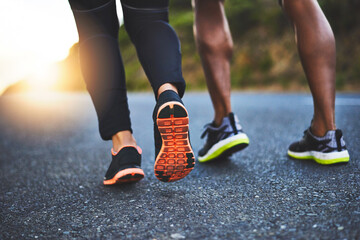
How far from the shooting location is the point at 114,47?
136 centimetres

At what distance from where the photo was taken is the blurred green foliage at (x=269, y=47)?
10281 millimetres

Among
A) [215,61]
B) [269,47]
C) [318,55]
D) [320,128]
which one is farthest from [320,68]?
[269,47]

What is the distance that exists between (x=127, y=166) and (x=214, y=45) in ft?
2.78

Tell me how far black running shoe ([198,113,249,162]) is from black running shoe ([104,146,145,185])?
1.63 feet

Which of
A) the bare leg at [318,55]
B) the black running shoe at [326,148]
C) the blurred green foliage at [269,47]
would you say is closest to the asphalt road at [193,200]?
the black running shoe at [326,148]

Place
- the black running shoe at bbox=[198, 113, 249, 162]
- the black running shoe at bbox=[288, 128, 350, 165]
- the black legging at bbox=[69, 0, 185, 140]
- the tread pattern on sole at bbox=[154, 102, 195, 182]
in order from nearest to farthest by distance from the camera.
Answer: the tread pattern on sole at bbox=[154, 102, 195, 182], the black legging at bbox=[69, 0, 185, 140], the black running shoe at bbox=[288, 128, 350, 165], the black running shoe at bbox=[198, 113, 249, 162]

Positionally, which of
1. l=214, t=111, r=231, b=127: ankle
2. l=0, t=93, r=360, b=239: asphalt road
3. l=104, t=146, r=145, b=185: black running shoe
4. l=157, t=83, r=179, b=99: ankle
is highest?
l=157, t=83, r=179, b=99: ankle

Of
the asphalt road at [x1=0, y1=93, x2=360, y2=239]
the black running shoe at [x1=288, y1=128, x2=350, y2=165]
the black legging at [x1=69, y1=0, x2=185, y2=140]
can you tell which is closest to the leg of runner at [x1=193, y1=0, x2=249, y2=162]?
the asphalt road at [x1=0, y1=93, x2=360, y2=239]

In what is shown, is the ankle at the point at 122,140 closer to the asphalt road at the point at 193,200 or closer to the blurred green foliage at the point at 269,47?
the asphalt road at the point at 193,200

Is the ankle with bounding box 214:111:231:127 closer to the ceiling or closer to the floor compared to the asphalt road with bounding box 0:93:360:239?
closer to the ceiling

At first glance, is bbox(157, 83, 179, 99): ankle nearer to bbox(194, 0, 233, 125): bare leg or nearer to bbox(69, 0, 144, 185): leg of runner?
bbox(69, 0, 144, 185): leg of runner

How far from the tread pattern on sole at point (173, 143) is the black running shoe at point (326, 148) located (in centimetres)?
70

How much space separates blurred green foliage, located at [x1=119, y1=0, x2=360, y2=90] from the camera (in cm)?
1028

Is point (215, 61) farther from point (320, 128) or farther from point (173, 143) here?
point (173, 143)
